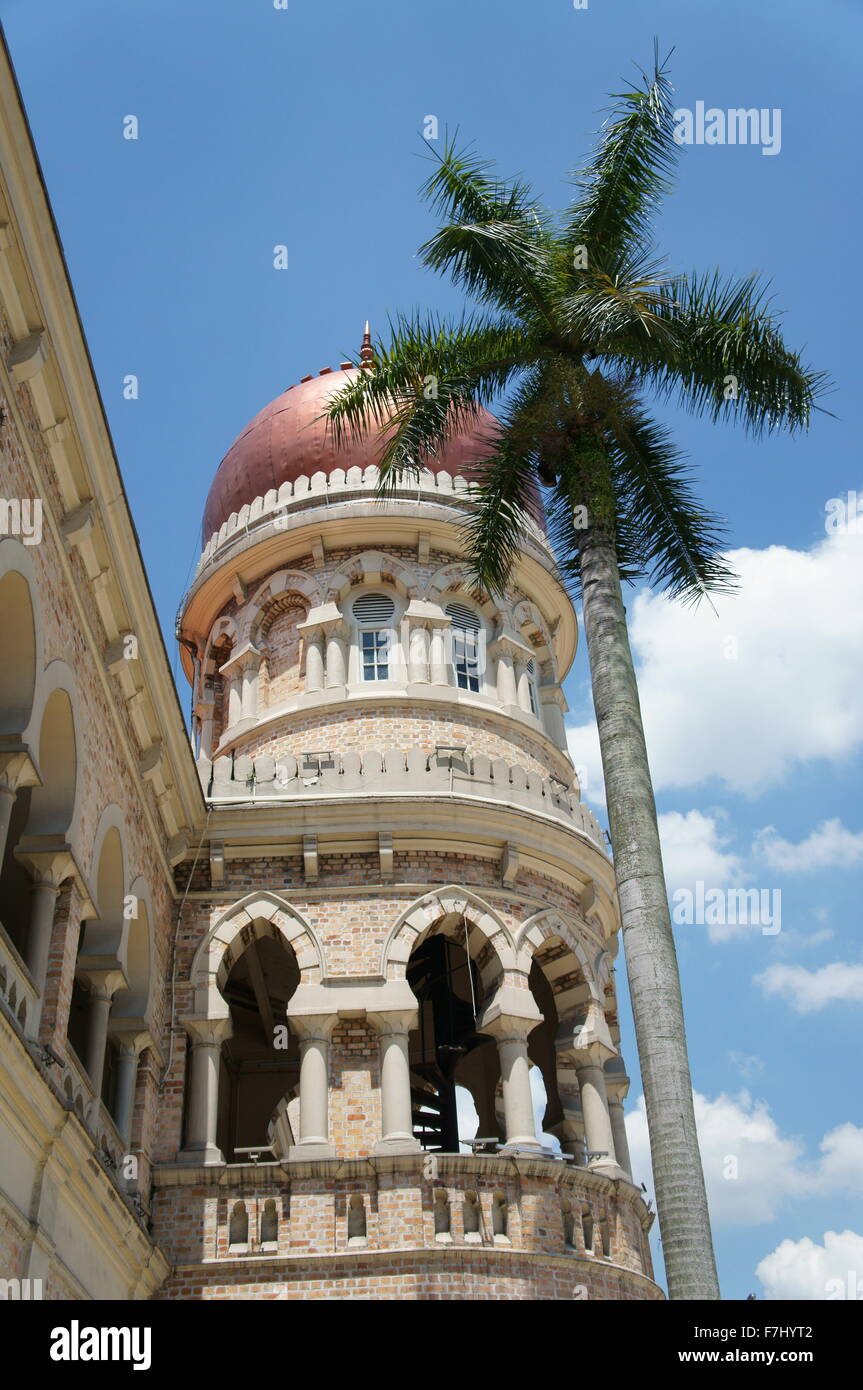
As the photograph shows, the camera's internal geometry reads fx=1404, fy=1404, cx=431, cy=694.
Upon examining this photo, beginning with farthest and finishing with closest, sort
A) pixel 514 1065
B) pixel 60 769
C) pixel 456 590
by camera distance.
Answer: pixel 456 590 < pixel 514 1065 < pixel 60 769

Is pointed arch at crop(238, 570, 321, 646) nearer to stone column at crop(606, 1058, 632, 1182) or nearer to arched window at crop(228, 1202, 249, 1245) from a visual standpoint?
stone column at crop(606, 1058, 632, 1182)

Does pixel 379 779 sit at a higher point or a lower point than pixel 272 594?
lower

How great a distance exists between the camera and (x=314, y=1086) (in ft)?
55.2

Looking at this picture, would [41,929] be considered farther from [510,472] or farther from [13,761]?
[510,472]

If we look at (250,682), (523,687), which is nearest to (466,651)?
(523,687)

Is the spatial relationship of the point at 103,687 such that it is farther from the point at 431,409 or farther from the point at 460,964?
the point at 460,964

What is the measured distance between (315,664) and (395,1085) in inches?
303

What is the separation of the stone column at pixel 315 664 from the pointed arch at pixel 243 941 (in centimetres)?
468

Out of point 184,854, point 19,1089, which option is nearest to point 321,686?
point 184,854

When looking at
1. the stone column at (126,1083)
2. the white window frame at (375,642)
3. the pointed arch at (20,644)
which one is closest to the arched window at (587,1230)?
the stone column at (126,1083)

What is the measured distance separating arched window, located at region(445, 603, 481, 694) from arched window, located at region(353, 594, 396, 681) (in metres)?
1.03

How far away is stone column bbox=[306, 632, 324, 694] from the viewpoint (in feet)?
72.6

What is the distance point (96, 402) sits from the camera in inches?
512

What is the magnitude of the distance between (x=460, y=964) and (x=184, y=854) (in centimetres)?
473
